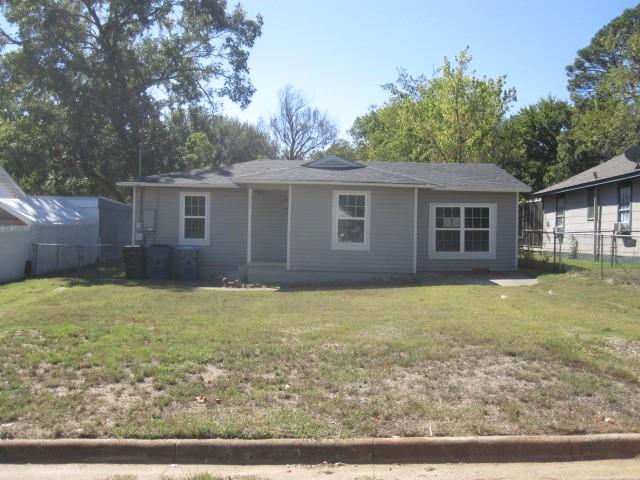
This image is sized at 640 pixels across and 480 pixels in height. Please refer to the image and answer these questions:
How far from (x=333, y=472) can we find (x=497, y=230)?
15.6 metres

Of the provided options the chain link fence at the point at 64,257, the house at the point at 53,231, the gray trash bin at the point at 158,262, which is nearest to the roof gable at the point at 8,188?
the house at the point at 53,231

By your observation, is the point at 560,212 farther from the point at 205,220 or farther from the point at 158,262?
the point at 158,262

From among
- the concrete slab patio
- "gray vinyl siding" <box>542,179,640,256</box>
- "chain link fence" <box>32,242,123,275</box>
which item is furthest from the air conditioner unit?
"chain link fence" <box>32,242,123,275</box>

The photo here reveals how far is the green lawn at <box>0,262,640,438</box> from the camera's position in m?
5.67

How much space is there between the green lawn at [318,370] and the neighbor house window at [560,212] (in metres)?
15.7

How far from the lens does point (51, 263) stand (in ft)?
69.7

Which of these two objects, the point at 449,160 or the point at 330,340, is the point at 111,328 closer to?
the point at 330,340

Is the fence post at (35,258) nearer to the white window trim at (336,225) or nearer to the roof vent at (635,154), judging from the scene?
the white window trim at (336,225)

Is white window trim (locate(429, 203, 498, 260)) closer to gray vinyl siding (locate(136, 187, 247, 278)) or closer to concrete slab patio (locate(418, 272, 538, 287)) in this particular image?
concrete slab patio (locate(418, 272, 538, 287))

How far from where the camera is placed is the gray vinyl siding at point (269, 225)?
63.0 ft

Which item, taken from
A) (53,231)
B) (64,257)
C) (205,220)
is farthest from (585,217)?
(53,231)

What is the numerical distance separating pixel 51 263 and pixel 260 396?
57.2 feet

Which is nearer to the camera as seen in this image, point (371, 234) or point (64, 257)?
point (371, 234)

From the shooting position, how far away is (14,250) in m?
18.8
